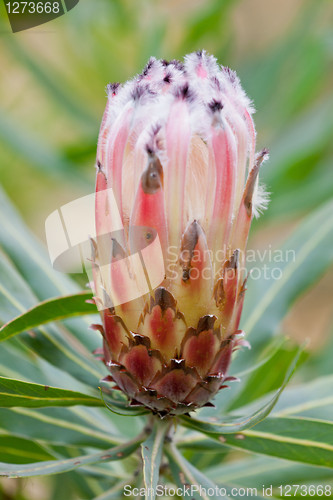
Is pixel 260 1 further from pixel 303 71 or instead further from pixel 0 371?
pixel 0 371

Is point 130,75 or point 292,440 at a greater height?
point 130,75

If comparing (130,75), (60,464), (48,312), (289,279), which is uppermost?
(130,75)

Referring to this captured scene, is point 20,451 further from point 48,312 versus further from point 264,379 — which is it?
point 264,379

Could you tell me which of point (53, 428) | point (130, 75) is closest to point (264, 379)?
point (53, 428)

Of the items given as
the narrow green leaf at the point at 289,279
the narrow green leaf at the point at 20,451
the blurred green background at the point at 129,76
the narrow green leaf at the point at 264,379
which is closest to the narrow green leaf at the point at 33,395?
the narrow green leaf at the point at 20,451

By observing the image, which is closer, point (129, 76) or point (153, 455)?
point (153, 455)

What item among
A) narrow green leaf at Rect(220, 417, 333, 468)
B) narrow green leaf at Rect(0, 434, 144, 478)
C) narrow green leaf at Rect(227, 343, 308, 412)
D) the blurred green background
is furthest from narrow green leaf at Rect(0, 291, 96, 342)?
the blurred green background

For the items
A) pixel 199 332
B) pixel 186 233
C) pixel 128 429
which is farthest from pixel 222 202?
pixel 128 429
